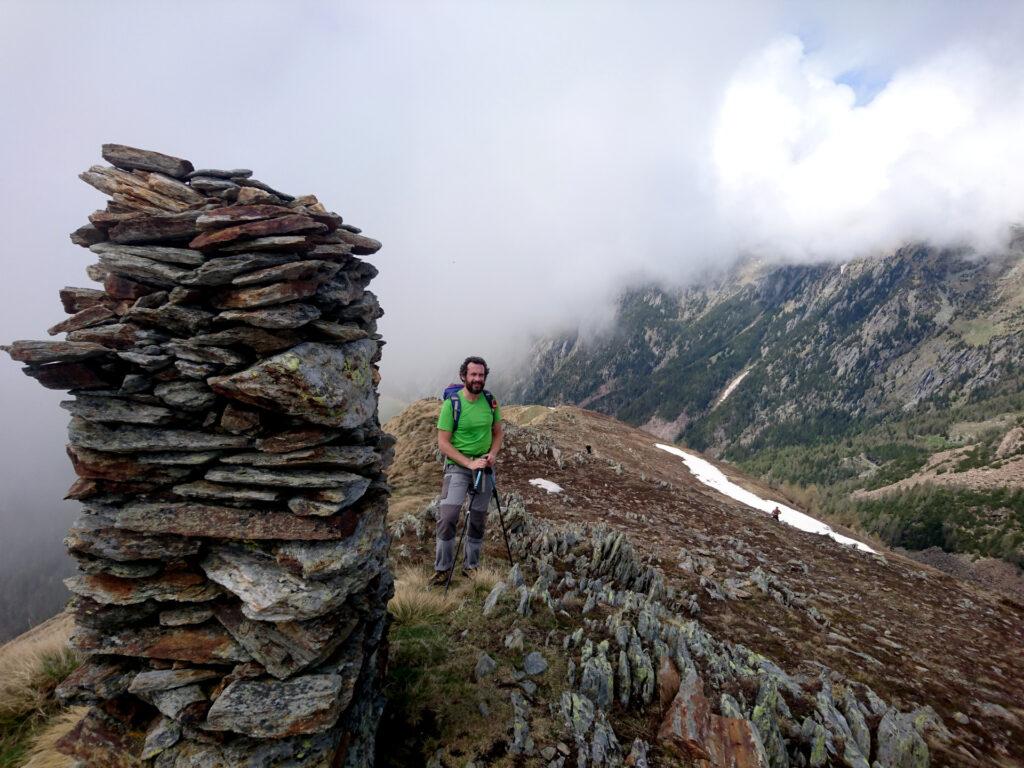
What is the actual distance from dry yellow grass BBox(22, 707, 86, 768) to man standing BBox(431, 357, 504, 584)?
581 centimetres

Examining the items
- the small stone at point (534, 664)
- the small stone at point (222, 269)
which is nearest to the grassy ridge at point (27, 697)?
the small stone at point (222, 269)

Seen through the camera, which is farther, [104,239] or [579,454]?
[579,454]

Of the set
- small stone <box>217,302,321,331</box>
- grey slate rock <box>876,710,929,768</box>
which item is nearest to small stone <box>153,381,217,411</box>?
small stone <box>217,302,321,331</box>

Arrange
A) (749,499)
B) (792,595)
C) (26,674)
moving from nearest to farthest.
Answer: (26,674), (792,595), (749,499)

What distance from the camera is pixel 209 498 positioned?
5570 mm

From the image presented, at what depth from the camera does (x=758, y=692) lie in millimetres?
7453

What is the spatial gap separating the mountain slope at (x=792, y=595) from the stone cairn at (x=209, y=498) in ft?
14.9

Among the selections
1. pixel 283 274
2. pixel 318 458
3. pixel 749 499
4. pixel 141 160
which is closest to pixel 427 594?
pixel 318 458

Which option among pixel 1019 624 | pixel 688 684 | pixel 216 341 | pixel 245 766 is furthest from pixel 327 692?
pixel 1019 624

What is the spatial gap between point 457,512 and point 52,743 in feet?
20.6

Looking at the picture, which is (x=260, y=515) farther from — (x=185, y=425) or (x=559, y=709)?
(x=559, y=709)

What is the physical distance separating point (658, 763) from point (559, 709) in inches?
54.4

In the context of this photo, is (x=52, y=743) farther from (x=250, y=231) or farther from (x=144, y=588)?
(x=250, y=231)

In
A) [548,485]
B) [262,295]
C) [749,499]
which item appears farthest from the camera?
[749,499]
